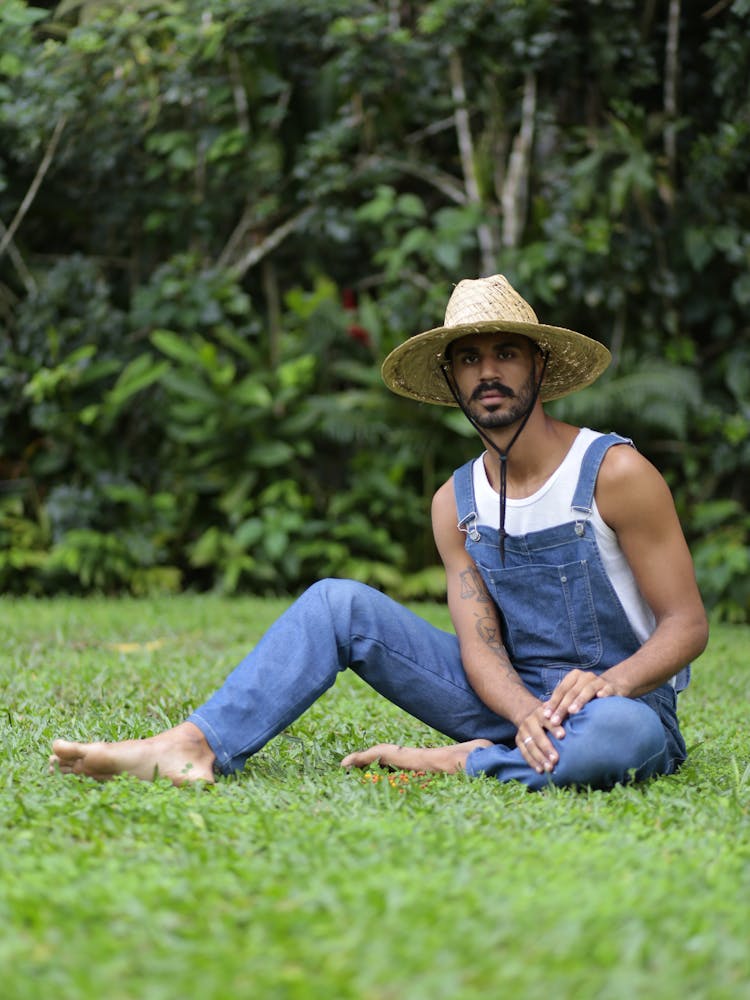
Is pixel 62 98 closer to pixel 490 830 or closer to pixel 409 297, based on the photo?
pixel 409 297

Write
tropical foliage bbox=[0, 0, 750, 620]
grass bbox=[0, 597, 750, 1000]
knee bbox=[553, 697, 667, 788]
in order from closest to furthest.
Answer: grass bbox=[0, 597, 750, 1000]
knee bbox=[553, 697, 667, 788]
tropical foliage bbox=[0, 0, 750, 620]

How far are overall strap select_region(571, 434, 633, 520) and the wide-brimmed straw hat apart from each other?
269mm

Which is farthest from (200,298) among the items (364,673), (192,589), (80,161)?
(364,673)

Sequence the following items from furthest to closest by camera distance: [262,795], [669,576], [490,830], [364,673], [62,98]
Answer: [62,98], [364,673], [669,576], [262,795], [490,830]

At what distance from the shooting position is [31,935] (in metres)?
1.91

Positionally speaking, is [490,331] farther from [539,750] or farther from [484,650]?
[539,750]

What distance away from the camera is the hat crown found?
3.22m

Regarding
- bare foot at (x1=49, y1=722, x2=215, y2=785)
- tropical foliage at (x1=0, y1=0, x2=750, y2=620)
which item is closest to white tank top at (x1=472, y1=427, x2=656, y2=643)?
bare foot at (x1=49, y1=722, x2=215, y2=785)

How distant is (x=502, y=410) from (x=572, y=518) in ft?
1.11

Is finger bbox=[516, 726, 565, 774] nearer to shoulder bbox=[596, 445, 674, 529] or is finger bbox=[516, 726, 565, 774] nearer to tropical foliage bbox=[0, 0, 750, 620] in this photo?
shoulder bbox=[596, 445, 674, 529]

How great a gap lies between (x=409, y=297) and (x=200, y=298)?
151 cm

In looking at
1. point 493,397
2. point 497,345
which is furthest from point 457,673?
point 497,345

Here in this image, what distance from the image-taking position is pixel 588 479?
3.18 meters

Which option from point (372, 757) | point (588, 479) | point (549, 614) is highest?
point (588, 479)
